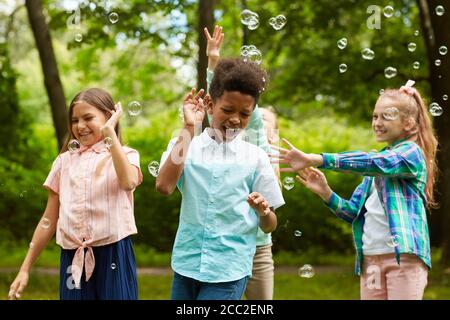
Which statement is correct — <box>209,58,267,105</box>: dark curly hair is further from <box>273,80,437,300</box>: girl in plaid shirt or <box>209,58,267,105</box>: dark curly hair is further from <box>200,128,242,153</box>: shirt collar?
<box>273,80,437,300</box>: girl in plaid shirt

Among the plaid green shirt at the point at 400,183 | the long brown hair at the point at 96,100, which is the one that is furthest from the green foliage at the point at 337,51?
the long brown hair at the point at 96,100

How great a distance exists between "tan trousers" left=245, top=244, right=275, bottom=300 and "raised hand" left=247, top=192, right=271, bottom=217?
1242mm

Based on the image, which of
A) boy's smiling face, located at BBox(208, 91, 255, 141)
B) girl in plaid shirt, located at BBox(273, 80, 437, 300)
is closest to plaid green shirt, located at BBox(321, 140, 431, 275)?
girl in plaid shirt, located at BBox(273, 80, 437, 300)

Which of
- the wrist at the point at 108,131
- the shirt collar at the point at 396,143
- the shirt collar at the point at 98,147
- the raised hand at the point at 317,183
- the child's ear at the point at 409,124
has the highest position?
the child's ear at the point at 409,124

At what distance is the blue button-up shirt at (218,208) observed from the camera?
10.3ft

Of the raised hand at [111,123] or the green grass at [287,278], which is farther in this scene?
the green grass at [287,278]

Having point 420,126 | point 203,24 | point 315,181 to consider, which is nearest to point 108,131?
point 315,181

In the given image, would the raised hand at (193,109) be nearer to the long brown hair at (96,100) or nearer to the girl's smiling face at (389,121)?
the long brown hair at (96,100)

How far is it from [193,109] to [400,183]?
1.28m

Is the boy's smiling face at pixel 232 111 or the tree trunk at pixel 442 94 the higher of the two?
the tree trunk at pixel 442 94

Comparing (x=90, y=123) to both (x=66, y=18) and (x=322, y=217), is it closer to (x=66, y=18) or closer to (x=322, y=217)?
(x=66, y=18)

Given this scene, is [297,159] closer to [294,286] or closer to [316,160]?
[316,160]

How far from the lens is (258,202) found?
3020 mm

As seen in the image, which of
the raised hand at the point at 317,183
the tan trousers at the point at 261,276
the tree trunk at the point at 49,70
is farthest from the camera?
the tree trunk at the point at 49,70
